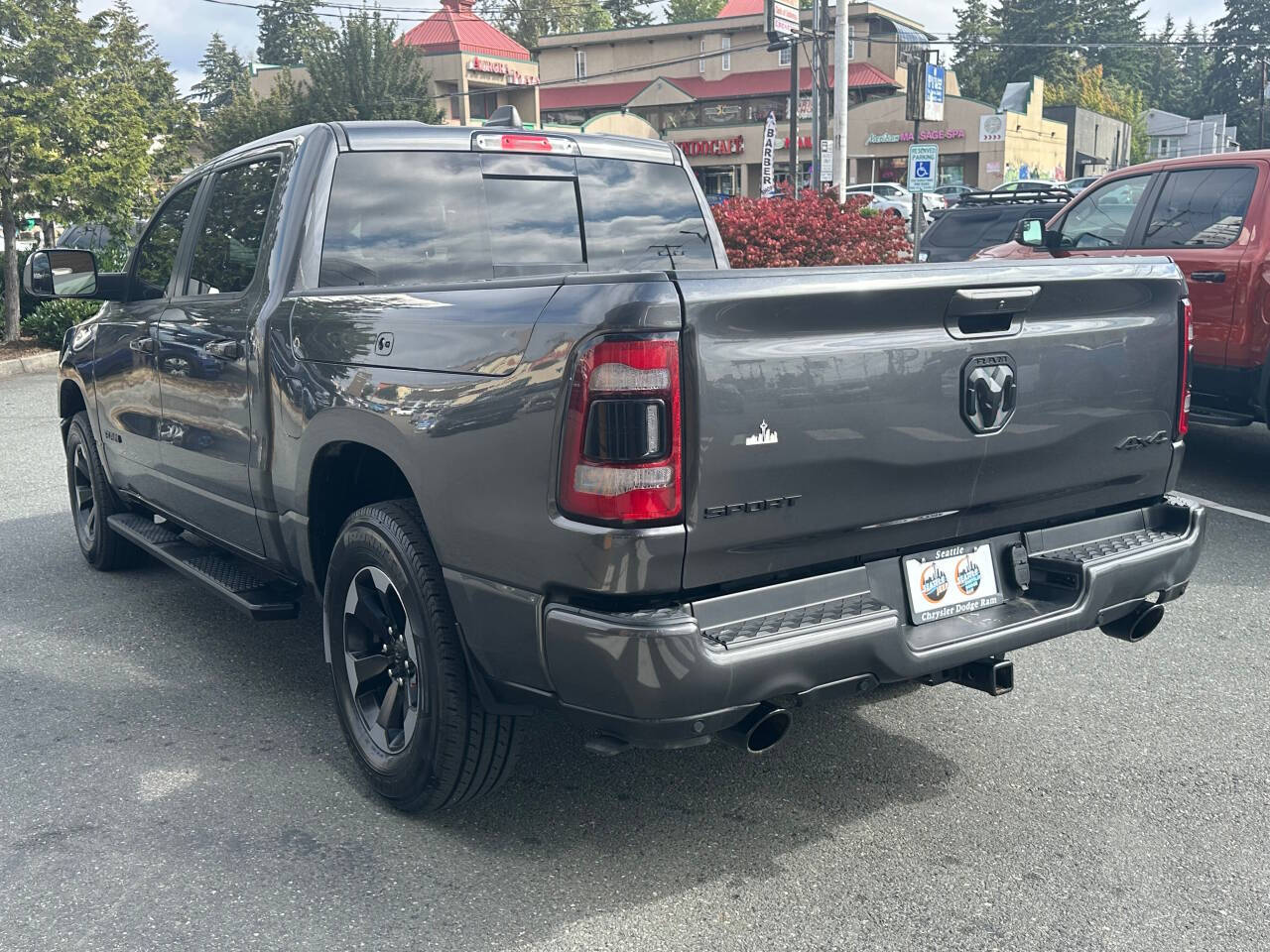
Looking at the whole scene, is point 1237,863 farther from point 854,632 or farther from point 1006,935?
point 854,632

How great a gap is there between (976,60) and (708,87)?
45.3m

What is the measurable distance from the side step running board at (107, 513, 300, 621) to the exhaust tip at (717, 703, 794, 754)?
1.97 meters

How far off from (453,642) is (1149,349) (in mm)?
2192

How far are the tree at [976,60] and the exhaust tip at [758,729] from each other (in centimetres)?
9837

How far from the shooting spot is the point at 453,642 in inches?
129

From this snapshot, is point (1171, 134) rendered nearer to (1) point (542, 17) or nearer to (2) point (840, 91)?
(1) point (542, 17)

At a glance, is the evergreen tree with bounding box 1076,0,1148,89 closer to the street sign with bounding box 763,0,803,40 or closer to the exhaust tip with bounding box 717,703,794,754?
the street sign with bounding box 763,0,803,40

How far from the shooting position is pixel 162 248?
18.3ft

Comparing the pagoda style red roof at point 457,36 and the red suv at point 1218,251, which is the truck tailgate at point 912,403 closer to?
the red suv at point 1218,251

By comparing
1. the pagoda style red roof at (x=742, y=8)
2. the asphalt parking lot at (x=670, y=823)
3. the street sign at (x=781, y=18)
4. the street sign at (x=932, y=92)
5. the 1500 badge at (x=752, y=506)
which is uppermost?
the pagoda style red roof at (x=742, y=8)

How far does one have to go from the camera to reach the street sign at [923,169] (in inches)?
711

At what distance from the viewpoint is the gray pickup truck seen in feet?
9.16

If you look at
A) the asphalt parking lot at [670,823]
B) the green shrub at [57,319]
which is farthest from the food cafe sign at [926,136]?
the asphalt parking lot at [670,823]

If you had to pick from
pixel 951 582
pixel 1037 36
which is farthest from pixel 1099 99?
pixel 951 582
